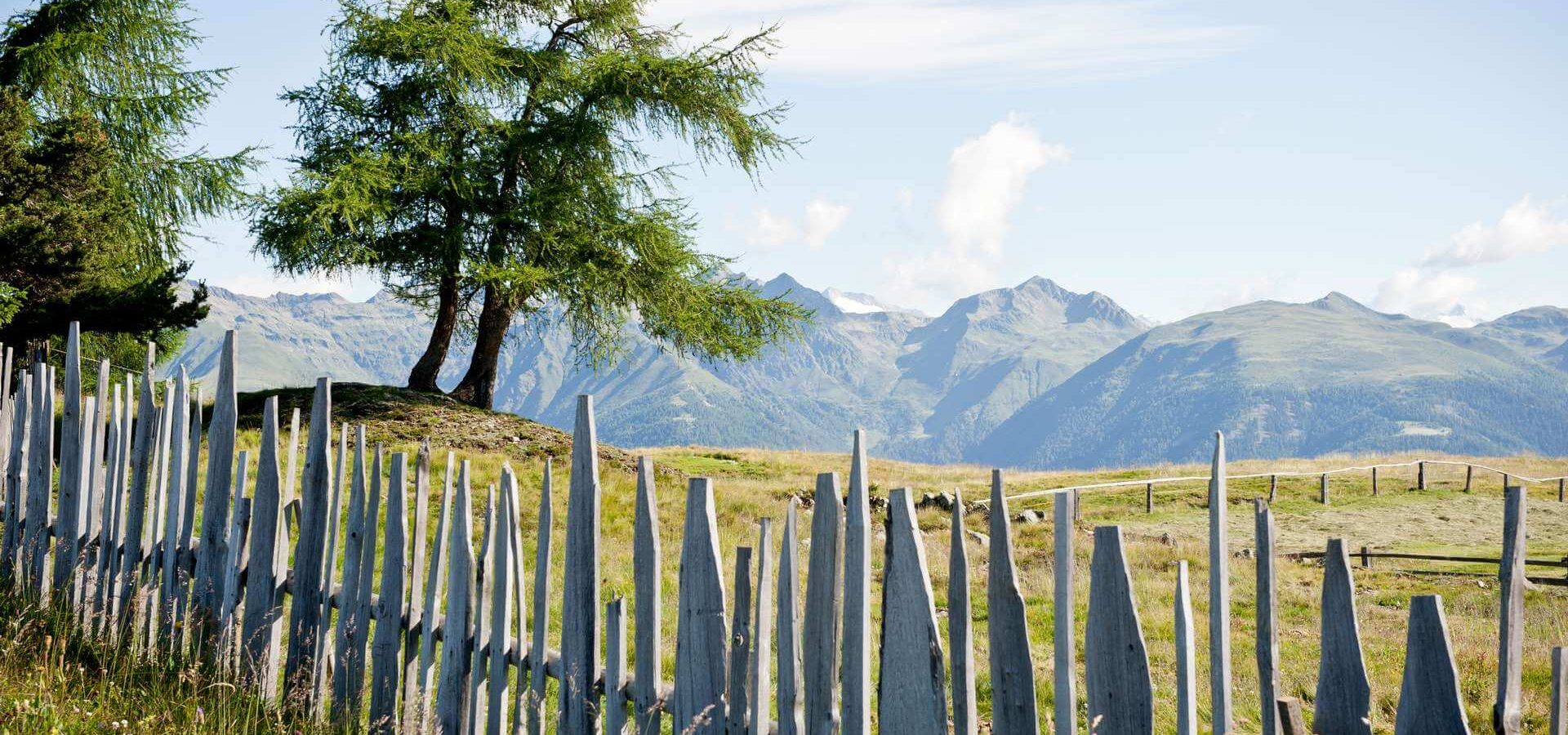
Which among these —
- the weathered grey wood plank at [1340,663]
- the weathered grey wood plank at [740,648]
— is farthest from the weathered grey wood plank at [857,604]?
the weathered grey wood plank at [1340,663]

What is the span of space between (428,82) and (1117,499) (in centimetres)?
1822

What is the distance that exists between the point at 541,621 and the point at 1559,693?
2.99 metres

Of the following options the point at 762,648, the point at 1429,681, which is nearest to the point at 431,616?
the point at 762,648

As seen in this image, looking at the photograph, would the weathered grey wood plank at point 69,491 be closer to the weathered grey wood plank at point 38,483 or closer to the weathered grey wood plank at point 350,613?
the weathered grey wood plank at point 38,483

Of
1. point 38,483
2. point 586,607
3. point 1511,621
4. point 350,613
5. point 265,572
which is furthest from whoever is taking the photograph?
point 38,483

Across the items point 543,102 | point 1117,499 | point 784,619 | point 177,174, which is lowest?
point 1117,499

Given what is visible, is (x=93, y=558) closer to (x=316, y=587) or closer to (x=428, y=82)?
(x=316, y=587)

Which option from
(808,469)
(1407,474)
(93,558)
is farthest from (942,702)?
(1407,474)

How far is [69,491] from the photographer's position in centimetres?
645

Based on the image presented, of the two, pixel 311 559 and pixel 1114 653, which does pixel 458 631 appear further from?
pixel 1114 653

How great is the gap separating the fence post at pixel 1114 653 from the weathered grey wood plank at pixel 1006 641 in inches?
5.9

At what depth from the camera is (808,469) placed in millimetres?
23953

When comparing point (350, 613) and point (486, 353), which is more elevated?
point (486, 353)

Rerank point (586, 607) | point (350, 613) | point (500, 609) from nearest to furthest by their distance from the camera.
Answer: point (586, 607)
point (500, 609)
point (350, 613)
